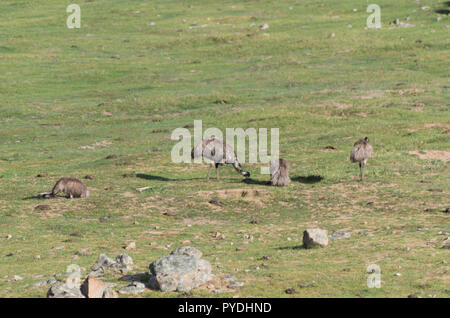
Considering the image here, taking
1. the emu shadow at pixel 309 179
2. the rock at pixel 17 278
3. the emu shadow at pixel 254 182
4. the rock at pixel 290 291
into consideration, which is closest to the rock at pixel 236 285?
the rock at pixel 290 291

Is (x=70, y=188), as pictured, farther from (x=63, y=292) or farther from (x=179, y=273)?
(x=63, y=292)

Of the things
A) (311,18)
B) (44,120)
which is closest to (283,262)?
(44,120)

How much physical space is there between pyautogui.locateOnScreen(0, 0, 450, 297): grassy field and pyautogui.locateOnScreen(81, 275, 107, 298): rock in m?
1.41

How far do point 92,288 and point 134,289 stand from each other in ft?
4.56

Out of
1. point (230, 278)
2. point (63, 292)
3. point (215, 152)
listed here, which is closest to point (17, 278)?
point (63, 292)

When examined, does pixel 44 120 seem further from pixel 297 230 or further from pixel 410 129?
pixel 297 230

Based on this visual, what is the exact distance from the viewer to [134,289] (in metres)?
15.4

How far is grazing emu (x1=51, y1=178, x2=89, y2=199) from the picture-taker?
26.5 metres

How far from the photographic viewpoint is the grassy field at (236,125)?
1917 cm

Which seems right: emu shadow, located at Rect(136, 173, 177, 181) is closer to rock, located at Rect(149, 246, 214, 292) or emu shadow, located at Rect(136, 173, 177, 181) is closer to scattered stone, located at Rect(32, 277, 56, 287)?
scattered stone, located at Rect(32, 277, 56, 287)

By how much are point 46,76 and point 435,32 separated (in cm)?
4069

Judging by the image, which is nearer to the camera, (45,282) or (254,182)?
(45,282)

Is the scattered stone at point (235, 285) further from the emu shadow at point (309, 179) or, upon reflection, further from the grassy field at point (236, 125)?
the emu shadow at point (309, 179)

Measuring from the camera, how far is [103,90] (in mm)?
59125
